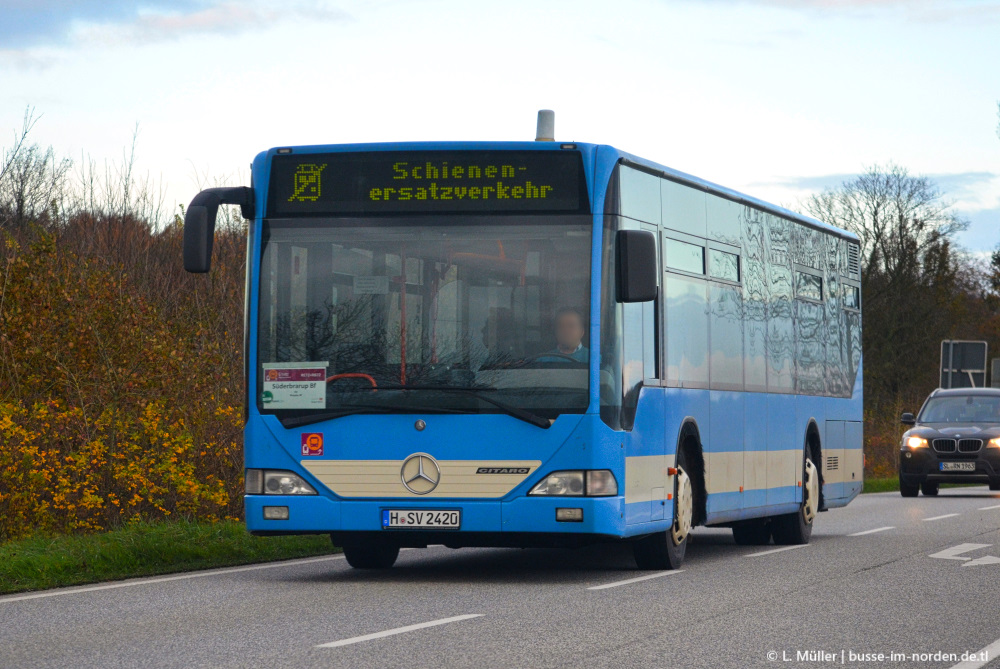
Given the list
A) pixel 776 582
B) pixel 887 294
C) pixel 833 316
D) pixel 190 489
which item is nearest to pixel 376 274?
pixel 776 582

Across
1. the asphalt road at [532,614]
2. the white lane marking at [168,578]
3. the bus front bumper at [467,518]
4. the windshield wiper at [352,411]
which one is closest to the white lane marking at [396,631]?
the asphalt road at [532,614]

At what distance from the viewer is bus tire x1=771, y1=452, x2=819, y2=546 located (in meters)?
17.6

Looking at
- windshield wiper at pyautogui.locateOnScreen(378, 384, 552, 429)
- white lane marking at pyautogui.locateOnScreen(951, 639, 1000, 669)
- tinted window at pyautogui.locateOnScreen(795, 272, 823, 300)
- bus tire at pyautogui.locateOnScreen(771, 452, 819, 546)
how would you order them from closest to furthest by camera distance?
white lane marking at pyautogui.locateOnScreen(951, 639, 1000, 669), windshield wiper at pyautogui.locateOnScreen(378, 384, 552, 429), tinted window at pyautogui.locateOnScreen(795, 272, 823, 300), bus tire at pyautogui.locateOnScreen(771, 452, 819, 546)

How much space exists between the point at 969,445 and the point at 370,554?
19598mm

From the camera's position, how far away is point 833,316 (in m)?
19.0

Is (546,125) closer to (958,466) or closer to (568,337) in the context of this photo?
(568,337)

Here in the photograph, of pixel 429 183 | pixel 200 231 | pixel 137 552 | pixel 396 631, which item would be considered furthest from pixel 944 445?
pixel 396 631

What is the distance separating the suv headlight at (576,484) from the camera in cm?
1183

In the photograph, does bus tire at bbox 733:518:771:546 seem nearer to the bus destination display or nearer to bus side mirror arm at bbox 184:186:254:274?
the bus destination display

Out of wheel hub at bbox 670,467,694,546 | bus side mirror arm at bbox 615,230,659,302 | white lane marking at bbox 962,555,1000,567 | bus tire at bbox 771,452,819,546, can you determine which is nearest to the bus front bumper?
bus side mirror arm at bbox 615,230,659,302

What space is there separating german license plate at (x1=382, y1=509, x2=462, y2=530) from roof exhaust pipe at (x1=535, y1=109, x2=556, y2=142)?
3.54m

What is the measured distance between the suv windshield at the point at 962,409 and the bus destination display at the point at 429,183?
70.2 feet

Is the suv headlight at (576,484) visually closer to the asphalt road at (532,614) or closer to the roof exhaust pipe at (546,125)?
the asphalt road at (532,614)

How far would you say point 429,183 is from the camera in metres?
12.2
